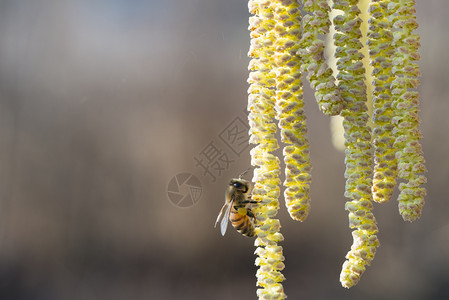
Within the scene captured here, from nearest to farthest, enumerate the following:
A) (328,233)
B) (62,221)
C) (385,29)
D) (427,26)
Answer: (385,29) < (427,26) < (328,233) < (62,221)

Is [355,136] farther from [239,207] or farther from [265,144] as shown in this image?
[239,207]

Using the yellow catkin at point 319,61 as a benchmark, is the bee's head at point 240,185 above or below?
below

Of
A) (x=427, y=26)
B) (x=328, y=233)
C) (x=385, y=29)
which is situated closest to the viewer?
(x=385, y=29)

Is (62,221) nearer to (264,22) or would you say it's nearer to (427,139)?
(427,139)

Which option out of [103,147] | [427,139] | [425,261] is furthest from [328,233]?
[103,147]
